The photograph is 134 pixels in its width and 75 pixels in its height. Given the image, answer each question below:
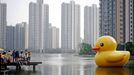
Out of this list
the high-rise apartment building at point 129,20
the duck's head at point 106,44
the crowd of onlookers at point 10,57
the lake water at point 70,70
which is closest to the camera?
the lake water at point 70,70

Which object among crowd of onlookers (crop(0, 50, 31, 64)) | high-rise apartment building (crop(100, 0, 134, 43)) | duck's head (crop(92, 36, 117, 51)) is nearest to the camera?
crowd of onlookers (crop(0, 50, 31, 64))

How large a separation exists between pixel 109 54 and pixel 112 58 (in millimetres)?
547

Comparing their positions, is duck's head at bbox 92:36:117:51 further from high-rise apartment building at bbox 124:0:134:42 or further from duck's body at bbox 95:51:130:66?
high-rise apartment building at bbox 124:0:134:42

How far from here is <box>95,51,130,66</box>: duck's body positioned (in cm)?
3531

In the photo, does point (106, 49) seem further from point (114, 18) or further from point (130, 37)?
point (114, 18)

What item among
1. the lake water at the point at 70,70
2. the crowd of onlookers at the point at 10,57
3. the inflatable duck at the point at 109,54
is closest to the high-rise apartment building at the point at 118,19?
the lake water at the point at 70,70

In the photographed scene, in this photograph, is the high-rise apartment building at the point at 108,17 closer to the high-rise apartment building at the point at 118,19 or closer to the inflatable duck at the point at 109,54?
the high-rise apartment building at the point at 118,19

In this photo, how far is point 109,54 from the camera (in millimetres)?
35500

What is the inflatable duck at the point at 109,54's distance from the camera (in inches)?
1393

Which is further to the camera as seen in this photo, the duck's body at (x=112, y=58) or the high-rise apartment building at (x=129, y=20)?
the high-rise apartment building at (x=129, y=20)

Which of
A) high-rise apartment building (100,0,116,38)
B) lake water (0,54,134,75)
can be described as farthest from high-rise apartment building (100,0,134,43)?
lake water (0,54,134,75)

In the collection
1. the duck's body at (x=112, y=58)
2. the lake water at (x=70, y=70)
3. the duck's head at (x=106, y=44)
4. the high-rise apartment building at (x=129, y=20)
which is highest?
the high-rise apartment building at (x=129, y=20)

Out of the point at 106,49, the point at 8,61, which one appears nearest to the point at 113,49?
the point at 106,49

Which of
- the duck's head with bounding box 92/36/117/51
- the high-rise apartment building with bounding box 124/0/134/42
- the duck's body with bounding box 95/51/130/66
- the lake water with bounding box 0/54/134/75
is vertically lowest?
the lake water with bounding box 0/54/134/75
